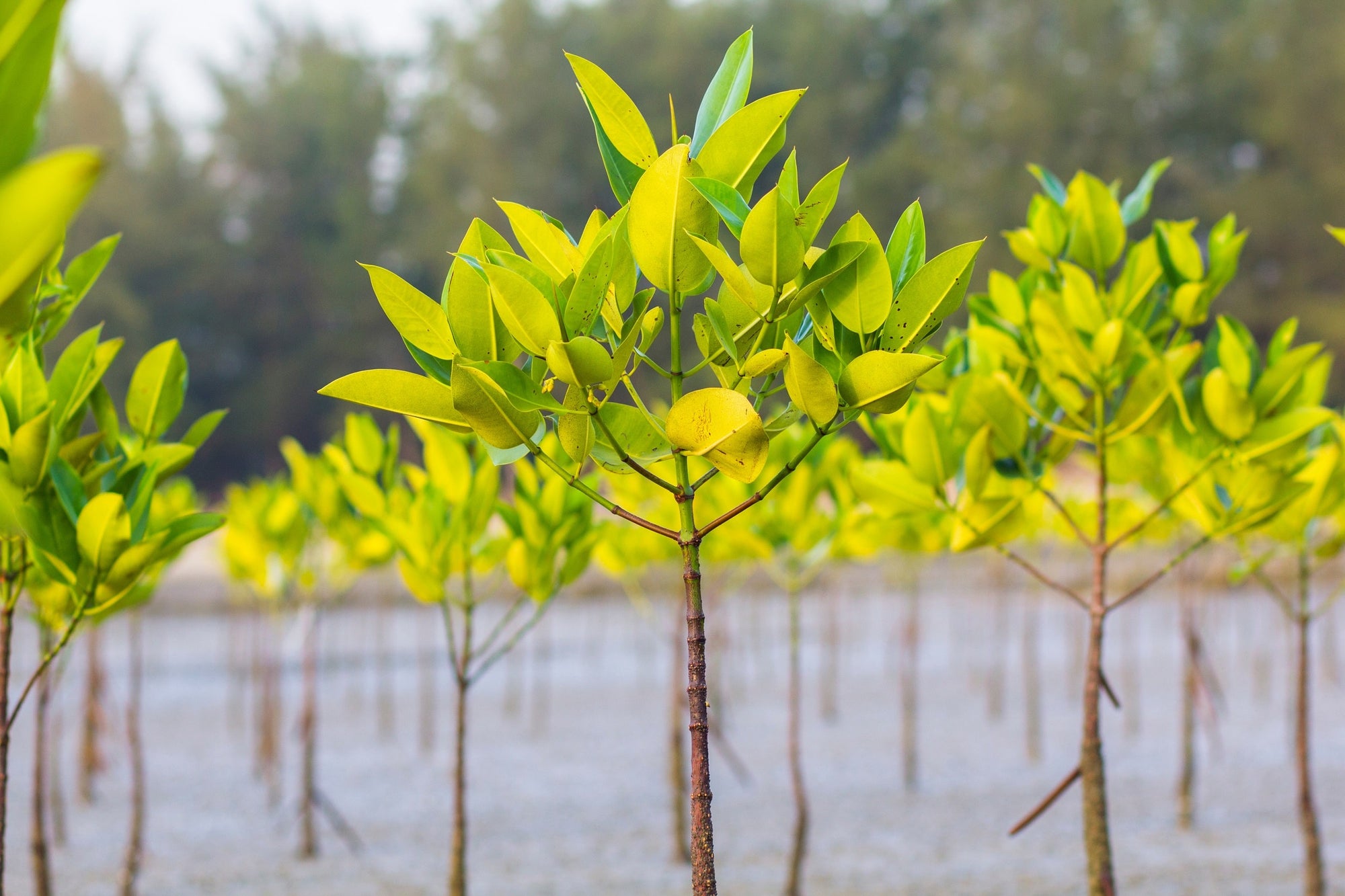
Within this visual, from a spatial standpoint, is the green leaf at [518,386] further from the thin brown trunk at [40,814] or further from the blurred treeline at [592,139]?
the blurred treeline at [592,139]

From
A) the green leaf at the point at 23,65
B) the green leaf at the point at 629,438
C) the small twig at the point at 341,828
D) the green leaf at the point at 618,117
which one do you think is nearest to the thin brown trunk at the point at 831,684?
the small twig at the point at 341,828

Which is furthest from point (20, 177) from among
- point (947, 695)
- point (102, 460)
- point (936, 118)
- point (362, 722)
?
point (936, 118)

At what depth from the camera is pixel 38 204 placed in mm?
409

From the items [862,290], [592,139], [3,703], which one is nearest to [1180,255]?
[862,290]

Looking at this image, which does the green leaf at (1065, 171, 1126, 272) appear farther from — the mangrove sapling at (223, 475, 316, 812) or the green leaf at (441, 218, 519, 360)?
the mangrove sapling at (223, 475, 316, 812)

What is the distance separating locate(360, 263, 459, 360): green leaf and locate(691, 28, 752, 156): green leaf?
233 millimetres

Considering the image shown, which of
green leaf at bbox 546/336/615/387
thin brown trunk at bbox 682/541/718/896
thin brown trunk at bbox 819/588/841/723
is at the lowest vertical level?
thin brown trunk at bbox 819/588/841/723

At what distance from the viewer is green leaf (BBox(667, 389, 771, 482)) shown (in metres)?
0.79

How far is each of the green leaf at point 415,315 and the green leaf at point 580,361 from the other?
0.33 ft

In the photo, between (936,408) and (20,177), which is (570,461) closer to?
(20,177)

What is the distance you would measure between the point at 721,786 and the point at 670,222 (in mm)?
3088

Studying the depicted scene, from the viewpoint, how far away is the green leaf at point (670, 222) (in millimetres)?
774

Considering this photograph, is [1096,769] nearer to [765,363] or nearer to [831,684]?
[765,363]

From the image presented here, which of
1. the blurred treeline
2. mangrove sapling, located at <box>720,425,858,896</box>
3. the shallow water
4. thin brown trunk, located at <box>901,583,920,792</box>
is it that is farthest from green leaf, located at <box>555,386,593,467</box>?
the blurred treeline
